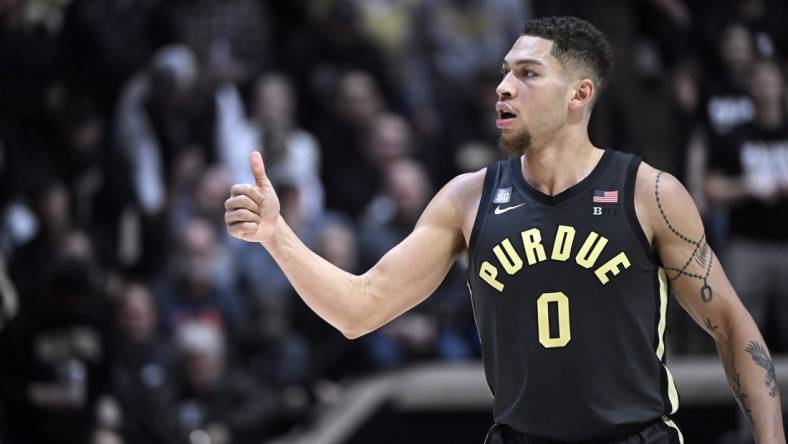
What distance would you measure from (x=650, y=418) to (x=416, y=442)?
446 centimetres

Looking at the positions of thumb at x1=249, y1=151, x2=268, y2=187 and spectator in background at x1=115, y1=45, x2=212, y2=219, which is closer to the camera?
thumb at x1=249, y1=151, x2=268, y2=187

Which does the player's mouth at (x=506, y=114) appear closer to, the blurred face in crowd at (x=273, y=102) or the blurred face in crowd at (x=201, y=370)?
the blurred face in crowd at (x=201, y=370)

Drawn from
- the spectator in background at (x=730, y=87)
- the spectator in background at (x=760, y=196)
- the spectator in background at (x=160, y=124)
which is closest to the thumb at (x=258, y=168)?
the spectator in background at (x=760, y=196)

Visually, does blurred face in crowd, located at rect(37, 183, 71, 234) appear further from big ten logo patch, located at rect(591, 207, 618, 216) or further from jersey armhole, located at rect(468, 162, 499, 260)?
big ten logo patch, located at rect(591, 207, 618, 216)

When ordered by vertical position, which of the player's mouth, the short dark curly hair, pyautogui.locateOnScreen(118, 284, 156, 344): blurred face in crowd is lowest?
pyautogui.locateOnScreen(118, 284, 156, 344): blurred face in crowd

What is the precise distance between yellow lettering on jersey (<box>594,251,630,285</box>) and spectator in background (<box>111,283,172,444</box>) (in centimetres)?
507

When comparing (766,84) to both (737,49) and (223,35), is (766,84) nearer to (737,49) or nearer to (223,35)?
(737,49)

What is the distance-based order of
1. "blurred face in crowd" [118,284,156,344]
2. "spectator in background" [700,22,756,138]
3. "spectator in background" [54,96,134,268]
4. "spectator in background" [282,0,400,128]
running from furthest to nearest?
"spectator in background" [282,0,400,128] → "spectator in background" [54,96,134,268] → "blurred face in crowd" [118,284,156,344] → "spectator in background" [700,22,756,138]

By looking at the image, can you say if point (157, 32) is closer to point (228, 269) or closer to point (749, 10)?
point (228, 269)

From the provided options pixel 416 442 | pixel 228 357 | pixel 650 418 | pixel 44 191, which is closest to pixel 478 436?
pixel 416 442

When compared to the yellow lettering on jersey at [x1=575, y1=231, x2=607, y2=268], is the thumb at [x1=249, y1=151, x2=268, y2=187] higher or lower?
higher

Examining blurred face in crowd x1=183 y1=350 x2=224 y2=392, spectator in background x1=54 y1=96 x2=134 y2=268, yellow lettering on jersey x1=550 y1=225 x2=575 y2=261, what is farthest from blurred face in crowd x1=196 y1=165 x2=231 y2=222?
yellow lettering on jersey x1=550 y1=225 x2=575 y2=261

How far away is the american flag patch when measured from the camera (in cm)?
454

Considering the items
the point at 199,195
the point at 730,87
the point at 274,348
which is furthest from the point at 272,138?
the point at 730,87
